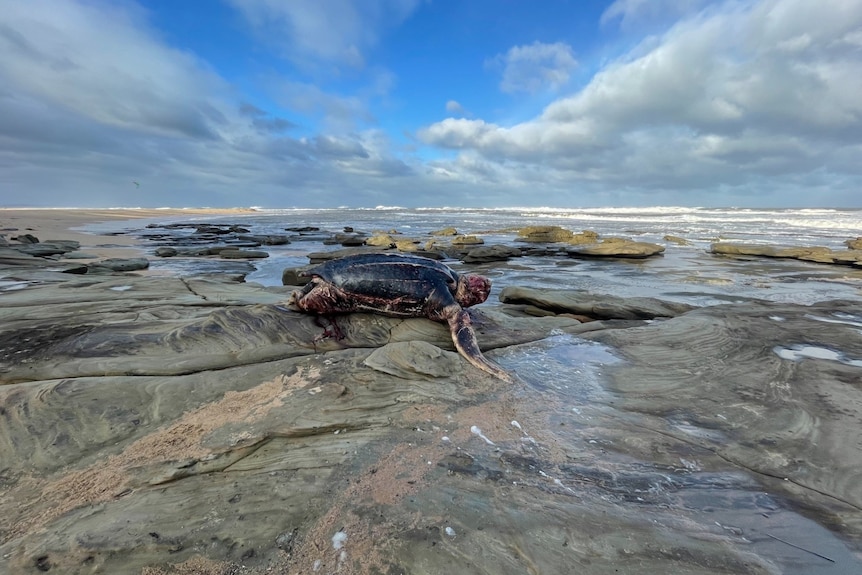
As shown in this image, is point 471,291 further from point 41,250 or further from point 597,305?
point 41,250

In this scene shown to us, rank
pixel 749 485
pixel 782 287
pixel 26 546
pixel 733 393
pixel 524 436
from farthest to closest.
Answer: pixel 782 287
pixel 733 393
pixel 524 436
pixel 749 485
pixel 26 546

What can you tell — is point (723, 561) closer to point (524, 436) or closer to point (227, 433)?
point (524, 436)

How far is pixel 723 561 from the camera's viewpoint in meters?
1.85

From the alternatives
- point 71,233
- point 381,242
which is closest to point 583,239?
point 381,242

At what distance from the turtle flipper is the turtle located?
0.05ft

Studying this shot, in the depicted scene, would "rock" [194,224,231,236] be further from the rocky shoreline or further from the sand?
the rocky shoreline

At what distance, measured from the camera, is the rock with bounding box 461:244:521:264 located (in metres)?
15.1

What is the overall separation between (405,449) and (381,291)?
2318mm

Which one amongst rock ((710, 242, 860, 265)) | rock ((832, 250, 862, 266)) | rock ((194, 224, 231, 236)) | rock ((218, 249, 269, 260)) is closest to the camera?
rock ((832, 250, 862, 266))

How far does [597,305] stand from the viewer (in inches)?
262

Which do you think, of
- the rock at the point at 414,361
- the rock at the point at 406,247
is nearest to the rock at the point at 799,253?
the rock at the point at 406,247

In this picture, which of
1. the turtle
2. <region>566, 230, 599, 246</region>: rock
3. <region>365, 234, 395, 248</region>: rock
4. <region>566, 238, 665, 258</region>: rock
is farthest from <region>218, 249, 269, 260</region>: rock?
<region>566, 230, 599, 246</region>: rock

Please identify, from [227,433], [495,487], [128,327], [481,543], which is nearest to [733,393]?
[495,487]

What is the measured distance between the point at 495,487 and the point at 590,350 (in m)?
2.75
